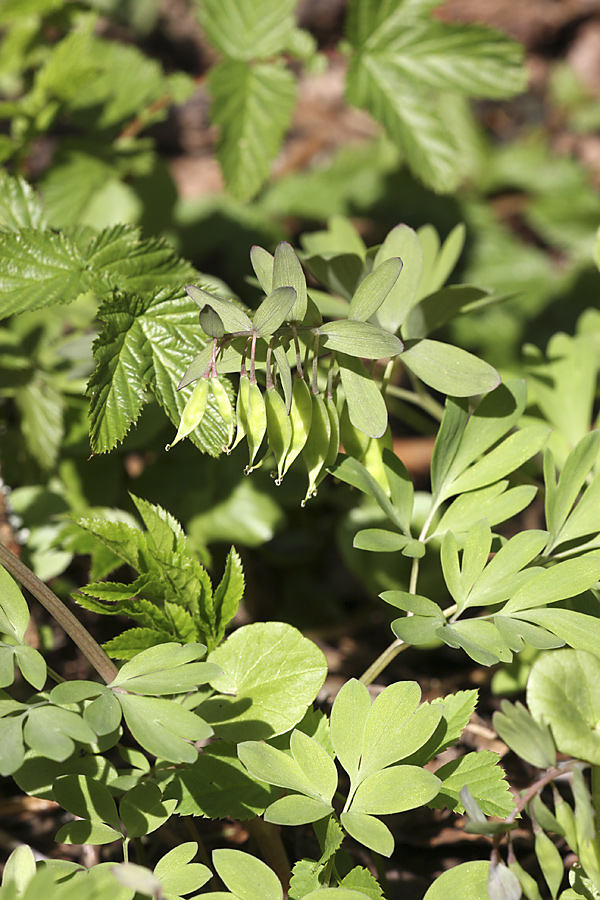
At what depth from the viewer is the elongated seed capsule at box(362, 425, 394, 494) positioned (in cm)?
120

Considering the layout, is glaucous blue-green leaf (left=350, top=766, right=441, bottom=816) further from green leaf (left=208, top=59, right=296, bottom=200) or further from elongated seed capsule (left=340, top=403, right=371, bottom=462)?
green leaf (left=208, top=59, right=296, bottom=200)

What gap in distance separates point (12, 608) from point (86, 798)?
0.94 feet

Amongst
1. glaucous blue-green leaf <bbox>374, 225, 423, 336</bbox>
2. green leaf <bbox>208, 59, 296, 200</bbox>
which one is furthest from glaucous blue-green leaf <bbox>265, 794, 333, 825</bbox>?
green leaf <bbox>208, 59, 296, 200</bbox>

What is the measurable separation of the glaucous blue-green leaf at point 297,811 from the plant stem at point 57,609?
29 cm

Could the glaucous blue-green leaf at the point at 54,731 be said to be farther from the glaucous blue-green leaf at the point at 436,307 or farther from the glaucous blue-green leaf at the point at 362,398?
the glaucous blue-green leaf at the point at 436,307

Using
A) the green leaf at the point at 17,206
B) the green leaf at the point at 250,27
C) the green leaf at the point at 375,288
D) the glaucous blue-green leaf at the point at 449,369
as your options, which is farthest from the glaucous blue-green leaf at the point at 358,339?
the green leaf at the point at 250,27

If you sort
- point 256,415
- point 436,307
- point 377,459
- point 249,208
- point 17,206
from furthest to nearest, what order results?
1. point 249,208
2. point 17,206
3. point 436,307
4. point 377,459
5. point 256,415

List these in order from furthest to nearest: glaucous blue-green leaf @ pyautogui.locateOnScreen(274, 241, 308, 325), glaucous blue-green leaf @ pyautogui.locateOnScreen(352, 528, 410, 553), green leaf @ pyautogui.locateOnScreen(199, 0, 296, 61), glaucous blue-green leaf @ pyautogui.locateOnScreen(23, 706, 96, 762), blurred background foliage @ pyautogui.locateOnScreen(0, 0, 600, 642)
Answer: green leaf @ pyautogui.locateOnScreen(199, 0, 296, 61) → blurred background foliage @ pyautogui.locateOnScreen(0, 0, 600, 642) → glaucous blue-green leaf @ pyautogui.locateOnScreen(352, 528, 410, 553) → glaucous blue-green leaf @ pyautogui.locateOnScreen(274, 241, 308, 325) → glaucous blue-green leaf @ pyautogui.locateOnScreen(23, 706, 96, 762)

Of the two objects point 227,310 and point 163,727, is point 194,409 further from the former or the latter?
point 163,727

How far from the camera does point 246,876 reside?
922 millimetres

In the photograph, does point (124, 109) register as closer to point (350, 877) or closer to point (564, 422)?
point (564, 422)

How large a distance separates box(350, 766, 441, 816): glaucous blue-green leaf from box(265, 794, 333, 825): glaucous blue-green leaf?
50mm

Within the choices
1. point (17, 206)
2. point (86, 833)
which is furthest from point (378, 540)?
point (17, 206)

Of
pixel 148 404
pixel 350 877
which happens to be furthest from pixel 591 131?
pixel 350 877
